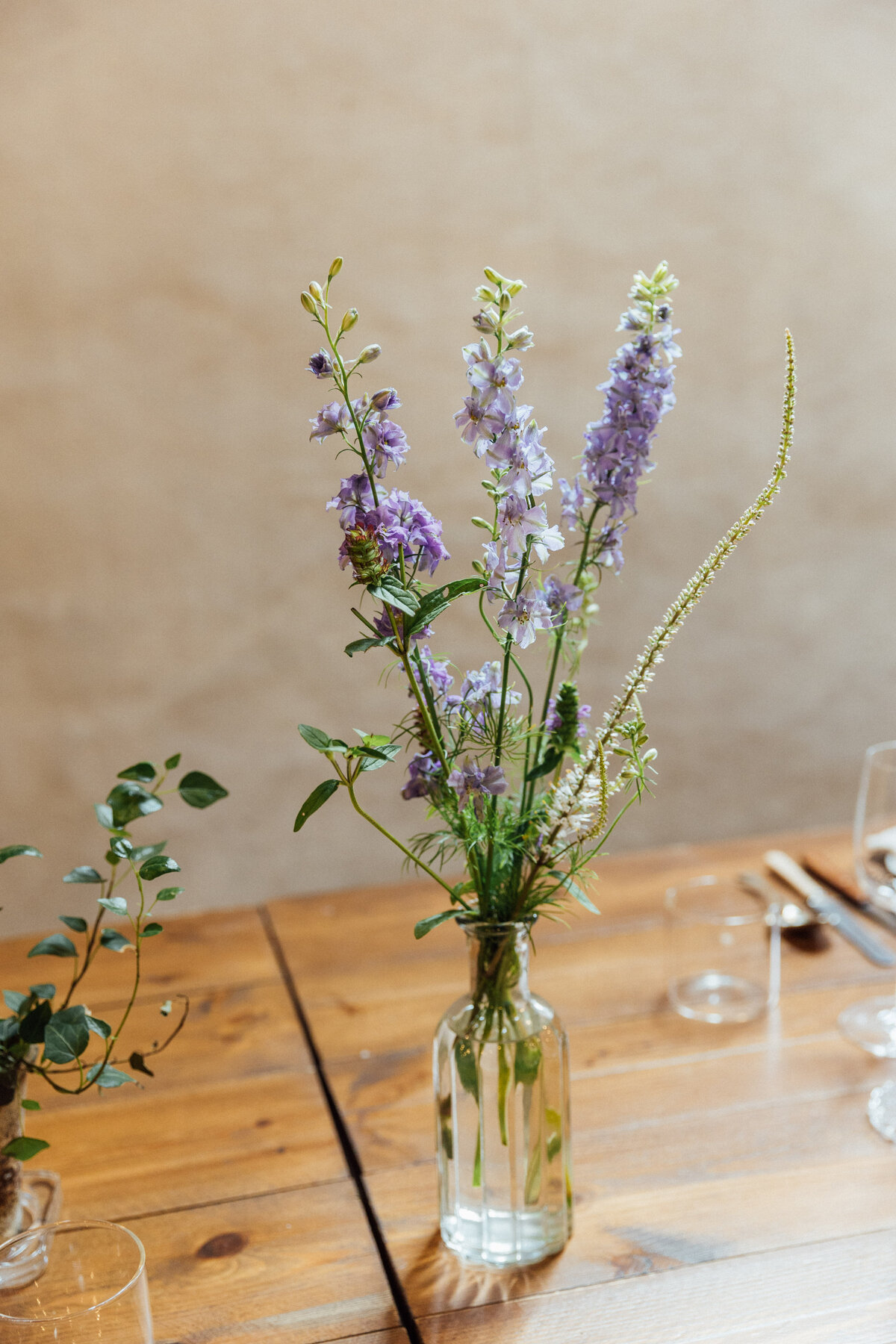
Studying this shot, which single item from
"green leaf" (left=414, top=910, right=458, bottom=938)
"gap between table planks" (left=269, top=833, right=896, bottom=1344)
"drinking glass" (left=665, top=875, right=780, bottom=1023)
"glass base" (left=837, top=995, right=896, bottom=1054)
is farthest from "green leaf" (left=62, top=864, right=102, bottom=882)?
"glass base" (left=837, top=995, right=896, bottom=1054)

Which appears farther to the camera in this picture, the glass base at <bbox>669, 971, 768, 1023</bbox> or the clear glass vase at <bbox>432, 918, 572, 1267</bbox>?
the glass base at <bbox>669, 971, 768, 1023</bbox>

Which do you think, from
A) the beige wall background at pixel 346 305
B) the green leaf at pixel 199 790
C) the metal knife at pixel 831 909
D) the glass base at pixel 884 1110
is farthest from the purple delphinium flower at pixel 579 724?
the beige wall background at pixel 346 305

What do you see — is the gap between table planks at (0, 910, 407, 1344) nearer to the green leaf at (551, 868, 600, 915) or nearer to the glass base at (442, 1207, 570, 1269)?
the glass base at (442, 1207, 570, 1269)

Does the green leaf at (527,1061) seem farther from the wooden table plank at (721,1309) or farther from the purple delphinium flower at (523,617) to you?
the purple delphinium flower at (523,617)

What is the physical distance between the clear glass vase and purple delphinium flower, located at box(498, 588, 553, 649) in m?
0.20

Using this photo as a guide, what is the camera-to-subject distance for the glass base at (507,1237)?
812 millimetres

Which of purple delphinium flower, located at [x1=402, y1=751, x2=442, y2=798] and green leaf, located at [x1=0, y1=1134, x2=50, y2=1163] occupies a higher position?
purple delphinium flower, located at [x1=402, y1=751, x2=442, y2=798]

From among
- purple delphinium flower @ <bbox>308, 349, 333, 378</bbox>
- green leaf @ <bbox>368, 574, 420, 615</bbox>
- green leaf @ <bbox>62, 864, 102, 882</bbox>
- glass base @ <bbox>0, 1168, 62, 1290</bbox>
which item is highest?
purple delphinium flower @ <bbox>308, 349, 333, 378</bbox>

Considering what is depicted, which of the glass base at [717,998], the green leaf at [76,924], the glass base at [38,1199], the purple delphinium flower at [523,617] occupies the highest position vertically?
the purple delphinium flower at [523,617]

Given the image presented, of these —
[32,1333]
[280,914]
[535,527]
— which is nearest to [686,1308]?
[32,1333]

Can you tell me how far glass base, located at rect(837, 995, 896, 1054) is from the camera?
1052 millimetres

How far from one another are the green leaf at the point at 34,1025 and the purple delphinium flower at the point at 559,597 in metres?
0.42

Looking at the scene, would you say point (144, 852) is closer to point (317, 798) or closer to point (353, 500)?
point (317, 798)

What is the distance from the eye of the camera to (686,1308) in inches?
30.2
